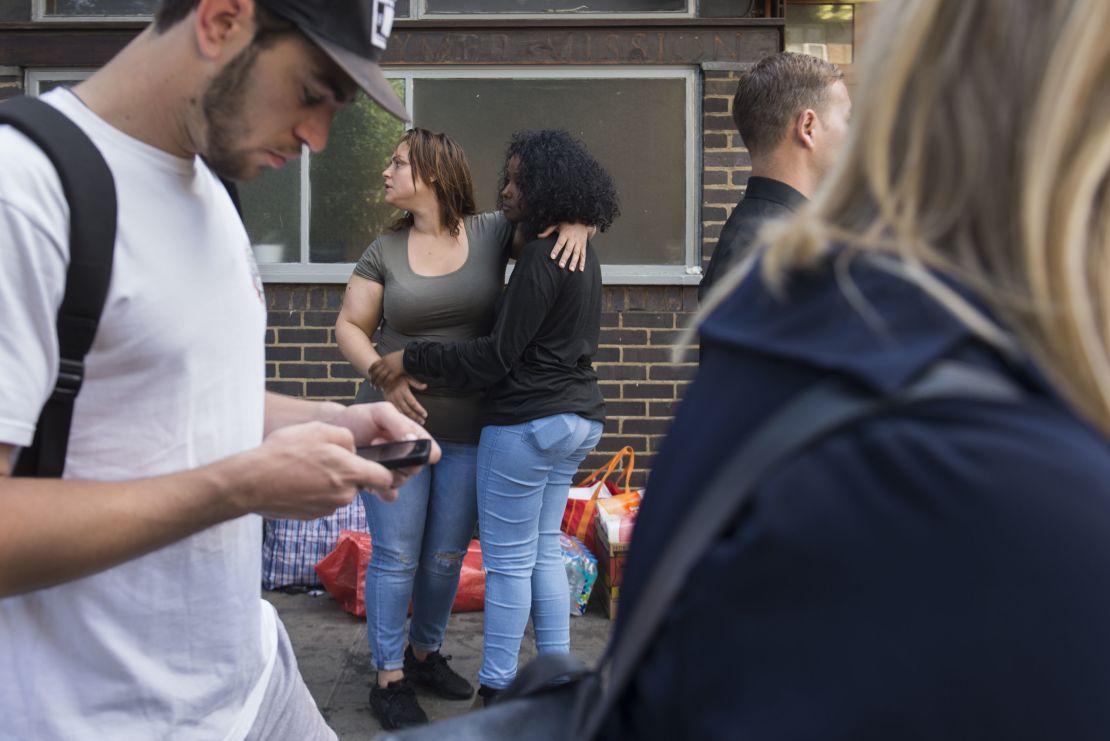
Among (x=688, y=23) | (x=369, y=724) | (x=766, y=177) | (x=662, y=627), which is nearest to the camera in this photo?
(x=662, y=627)

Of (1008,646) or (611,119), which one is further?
(611,119)

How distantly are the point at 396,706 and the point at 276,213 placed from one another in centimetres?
325

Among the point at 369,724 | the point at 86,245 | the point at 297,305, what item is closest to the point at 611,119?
the point at 297,305

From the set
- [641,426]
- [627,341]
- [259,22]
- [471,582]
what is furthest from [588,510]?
[259,22]

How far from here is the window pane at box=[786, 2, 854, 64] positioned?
622cm

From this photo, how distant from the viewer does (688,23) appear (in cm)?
592

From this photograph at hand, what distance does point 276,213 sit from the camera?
6.25 m

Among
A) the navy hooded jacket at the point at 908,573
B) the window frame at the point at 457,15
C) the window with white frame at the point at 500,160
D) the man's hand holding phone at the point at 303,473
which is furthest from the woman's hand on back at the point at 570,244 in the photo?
the navy hooded jacket at the point at 908,573

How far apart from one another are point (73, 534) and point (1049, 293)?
47.7 inches

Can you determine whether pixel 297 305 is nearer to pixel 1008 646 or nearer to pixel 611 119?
pixel 611 119

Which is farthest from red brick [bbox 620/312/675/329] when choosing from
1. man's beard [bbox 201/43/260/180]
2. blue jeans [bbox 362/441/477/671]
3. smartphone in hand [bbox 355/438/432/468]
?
man's beard [bbox 201/43/260/180]

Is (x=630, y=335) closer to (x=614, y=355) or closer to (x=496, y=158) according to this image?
(x=614, y=355)

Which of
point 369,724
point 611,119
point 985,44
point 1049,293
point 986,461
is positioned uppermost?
point 611,119

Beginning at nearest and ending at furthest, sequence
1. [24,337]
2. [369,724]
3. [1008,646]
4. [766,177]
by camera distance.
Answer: [1008,646]
[24,337]
[766,177]
[369,724]
